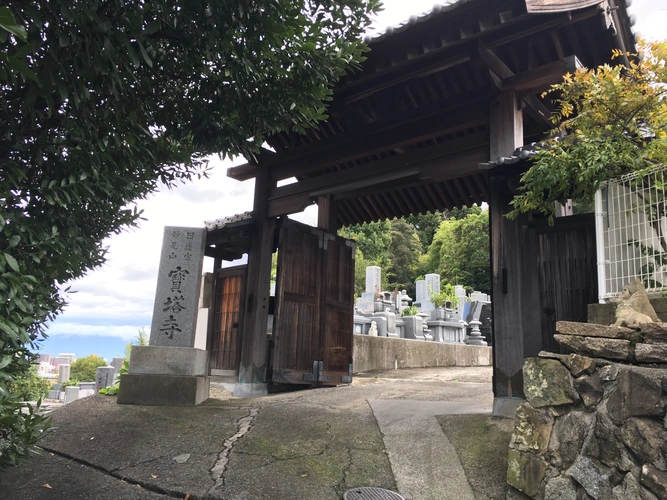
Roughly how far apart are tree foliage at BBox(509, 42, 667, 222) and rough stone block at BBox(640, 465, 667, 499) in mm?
2394

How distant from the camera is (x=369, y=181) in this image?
8.17m

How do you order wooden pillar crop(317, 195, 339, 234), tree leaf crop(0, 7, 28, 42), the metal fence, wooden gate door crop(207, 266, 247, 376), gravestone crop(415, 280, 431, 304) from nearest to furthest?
1. tree leaf crop(0, 7, 28, 42)
2. the metal fence
3. wooden gate door crop(207, 266, 247, 376)
4. wooden pillar crop(317, 195, 339, 234)
5. gravestone crop(415, 280, 431, 304)

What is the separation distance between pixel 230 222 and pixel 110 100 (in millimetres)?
5524

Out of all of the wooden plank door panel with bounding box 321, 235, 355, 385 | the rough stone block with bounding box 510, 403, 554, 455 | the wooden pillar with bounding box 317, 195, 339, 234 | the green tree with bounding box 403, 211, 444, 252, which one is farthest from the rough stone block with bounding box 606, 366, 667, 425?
the green tree with bounding box 403, 211, 444, 252

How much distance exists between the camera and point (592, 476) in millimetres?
3555

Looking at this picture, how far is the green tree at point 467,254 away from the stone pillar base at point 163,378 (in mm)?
26721

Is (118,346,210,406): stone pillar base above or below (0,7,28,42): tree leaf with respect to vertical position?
below

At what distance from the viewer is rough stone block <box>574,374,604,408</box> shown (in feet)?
12.3

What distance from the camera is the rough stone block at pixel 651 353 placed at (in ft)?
11.6

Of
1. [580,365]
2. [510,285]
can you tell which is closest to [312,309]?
[510,285]

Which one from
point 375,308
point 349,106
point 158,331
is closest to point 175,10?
point 349,106

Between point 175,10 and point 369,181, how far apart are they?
16.8 ft

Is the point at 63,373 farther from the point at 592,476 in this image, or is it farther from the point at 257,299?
the point at 592,476

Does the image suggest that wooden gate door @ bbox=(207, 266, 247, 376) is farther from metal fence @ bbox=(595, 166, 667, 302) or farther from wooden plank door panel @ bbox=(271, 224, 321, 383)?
metal fence @ bbox=(595, 166, 667, 302)
